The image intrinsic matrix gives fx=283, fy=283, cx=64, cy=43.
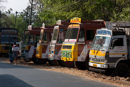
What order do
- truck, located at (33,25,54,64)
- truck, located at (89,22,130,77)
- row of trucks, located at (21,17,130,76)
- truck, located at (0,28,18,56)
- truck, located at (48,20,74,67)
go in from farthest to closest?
truck, located at (0,28,18,56)
truck, located at (33,25,54,64)
truck, located at (48,20,74,67)
row of trucks, located at (21,17,130,76)
truck, located at (89,22,130,77)

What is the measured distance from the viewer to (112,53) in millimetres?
15477

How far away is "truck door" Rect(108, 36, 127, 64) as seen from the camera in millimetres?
15445

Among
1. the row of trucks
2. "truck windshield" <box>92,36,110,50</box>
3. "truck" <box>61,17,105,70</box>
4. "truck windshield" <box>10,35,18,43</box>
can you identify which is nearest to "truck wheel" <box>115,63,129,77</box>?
the row of trucks

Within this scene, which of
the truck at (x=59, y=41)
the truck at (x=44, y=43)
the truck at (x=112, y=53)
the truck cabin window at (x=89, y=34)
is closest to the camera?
the truck at (x=112, y=53)

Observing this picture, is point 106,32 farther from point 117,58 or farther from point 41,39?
point 41,39

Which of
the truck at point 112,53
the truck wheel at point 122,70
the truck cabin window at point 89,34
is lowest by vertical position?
the truck wheel at point 122,70

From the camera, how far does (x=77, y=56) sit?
60.0 ft

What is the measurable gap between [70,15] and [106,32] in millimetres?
13407

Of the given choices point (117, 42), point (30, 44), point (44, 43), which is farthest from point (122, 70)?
point (30, 44)

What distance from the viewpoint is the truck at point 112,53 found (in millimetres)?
15366

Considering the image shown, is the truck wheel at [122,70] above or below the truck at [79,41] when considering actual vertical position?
below

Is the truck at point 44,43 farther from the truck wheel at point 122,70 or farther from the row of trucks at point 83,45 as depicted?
the truck wheel at point 122,70

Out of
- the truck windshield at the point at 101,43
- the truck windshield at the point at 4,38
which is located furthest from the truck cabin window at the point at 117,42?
the truck windshield at the point at 4,38

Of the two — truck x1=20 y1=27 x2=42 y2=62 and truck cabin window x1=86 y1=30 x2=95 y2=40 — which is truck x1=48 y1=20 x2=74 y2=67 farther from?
truck x1=20 y1=27 x2=42 y2=62
